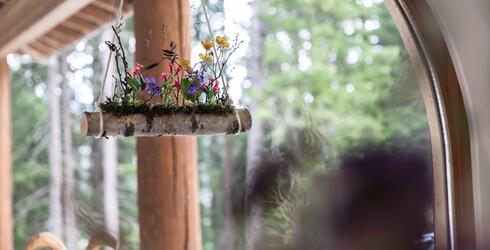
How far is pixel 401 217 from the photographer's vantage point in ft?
16.7

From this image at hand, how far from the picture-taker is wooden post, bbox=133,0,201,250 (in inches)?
106

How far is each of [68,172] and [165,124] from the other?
20.7 feet

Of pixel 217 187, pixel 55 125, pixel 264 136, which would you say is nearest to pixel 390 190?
pixel 264 136

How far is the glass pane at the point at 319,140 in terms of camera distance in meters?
5.25

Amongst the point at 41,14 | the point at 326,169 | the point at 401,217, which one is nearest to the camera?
the point at 41,14

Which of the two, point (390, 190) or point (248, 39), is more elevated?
point (248, 39)

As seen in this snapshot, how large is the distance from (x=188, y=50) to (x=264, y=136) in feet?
11.7

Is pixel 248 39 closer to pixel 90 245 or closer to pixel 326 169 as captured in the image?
pixel 326 169

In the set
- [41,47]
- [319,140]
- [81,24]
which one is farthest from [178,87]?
[319,140]

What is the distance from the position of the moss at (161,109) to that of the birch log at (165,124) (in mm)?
11

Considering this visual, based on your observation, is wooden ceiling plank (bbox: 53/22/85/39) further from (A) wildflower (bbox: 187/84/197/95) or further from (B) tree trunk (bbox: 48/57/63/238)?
(B) tree trunk (bbox: 48/57/63/238)

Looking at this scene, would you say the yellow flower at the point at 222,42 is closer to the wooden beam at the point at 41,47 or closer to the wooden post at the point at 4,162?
the wooden beam at the point at 41,47

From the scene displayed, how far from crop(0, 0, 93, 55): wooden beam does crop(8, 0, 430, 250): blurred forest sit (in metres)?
1.19

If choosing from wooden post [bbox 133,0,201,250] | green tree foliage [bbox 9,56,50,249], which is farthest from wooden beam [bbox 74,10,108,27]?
green tree foliage [bbox 9,56,50,249]
